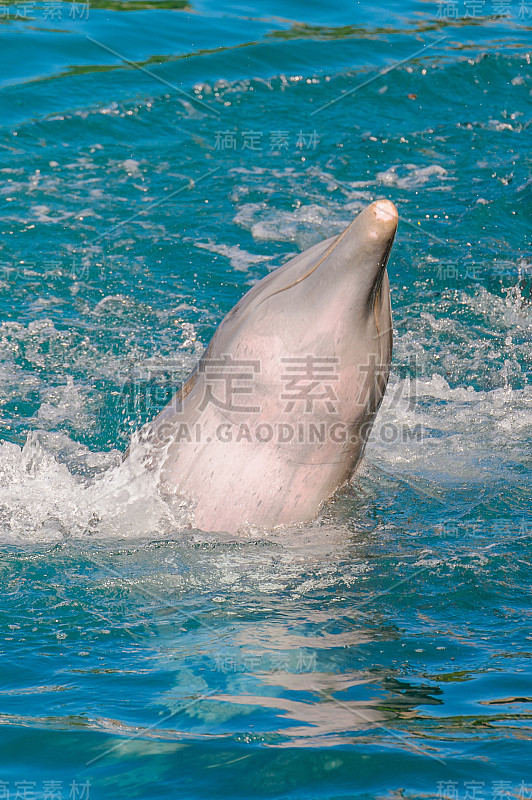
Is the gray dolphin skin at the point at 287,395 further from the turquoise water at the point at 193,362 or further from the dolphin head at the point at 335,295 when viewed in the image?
the turquoise water at the point at 193,362

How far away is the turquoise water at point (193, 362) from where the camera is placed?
3297 mm

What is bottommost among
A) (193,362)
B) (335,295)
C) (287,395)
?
(193,362)

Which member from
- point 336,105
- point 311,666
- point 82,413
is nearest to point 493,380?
point 82,413

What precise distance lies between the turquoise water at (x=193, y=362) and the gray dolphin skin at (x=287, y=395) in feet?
0.59

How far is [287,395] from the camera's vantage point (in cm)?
418

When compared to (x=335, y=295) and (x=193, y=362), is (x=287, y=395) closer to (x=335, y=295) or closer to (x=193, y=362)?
(x=335, y=295)

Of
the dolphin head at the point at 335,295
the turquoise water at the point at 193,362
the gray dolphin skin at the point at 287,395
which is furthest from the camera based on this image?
the gray dolphin skin at the point at 287,395

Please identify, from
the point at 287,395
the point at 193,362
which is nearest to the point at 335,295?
the point at 287,395

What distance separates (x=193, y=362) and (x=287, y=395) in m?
3.37

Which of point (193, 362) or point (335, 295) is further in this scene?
point (193, 362)

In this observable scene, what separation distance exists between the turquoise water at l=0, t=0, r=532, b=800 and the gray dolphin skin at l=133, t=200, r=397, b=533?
0.59ft

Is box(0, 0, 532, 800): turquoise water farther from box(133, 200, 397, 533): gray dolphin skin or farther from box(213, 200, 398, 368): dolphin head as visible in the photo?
box(213, 200, 398, 368): dolphin head

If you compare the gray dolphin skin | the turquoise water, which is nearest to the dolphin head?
the gray dolphin skin

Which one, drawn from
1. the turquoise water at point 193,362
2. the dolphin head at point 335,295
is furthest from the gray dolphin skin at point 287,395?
the turquoise water at point 193,362
